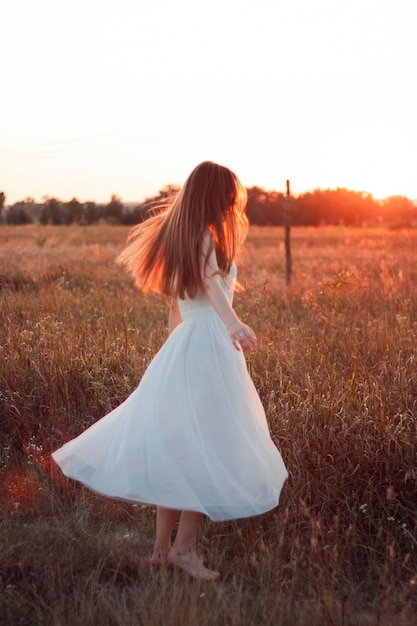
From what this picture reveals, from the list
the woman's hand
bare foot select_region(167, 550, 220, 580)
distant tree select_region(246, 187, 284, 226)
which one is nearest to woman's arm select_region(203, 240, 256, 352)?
the woman's hand

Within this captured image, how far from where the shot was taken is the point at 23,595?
248 cm

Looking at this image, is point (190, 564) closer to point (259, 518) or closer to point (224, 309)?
point (259, 518)

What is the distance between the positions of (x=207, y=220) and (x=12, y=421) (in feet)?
7.04

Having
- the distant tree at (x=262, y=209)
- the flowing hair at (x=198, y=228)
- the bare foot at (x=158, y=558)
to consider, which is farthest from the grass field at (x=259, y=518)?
the distant tree at (x=262, y=209)

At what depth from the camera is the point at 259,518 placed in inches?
125

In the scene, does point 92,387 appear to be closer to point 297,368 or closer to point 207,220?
point 297,368

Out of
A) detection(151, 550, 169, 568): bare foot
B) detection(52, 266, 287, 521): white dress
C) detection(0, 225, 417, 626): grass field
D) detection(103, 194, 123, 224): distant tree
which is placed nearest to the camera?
detection(0, 225, 417, 626): grass field

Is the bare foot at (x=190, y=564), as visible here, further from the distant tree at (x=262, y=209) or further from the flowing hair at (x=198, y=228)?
the distant tree at (x=262, y=209)

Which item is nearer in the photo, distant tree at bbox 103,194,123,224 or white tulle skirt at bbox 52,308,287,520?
white tulle skirt at bbox 52,308,287,520

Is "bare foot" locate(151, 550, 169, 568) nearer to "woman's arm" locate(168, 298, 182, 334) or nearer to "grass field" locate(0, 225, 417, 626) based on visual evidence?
"grass field" locate(0, 225, 417, 626)

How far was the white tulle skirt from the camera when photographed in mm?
2578

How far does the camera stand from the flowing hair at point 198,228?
2.76 m

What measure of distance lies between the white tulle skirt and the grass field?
26 cm

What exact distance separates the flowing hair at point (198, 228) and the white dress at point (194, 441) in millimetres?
153
